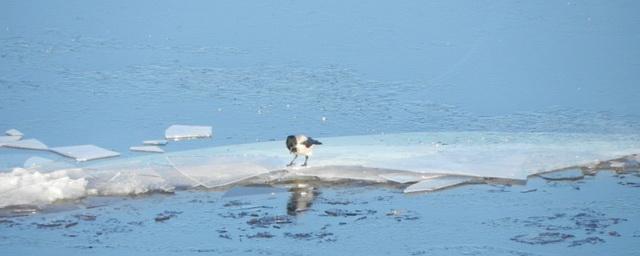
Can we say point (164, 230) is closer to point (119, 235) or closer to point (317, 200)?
point (119, 235)

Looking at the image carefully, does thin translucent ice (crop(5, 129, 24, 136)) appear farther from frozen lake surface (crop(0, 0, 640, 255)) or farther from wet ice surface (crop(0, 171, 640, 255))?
wet ice surface (crop(0, 171, 640, 255))

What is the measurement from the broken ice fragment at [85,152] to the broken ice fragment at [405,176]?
6.56 ft

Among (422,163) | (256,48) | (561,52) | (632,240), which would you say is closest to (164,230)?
(422,163)

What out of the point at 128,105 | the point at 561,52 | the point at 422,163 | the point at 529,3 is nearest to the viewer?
the point at 422,163

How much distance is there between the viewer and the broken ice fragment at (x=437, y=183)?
6.34m

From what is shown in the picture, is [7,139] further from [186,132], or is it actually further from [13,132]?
[186,132]

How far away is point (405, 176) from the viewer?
659 centimetres

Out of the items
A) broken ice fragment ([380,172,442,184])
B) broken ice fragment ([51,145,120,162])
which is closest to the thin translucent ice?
broken ice fragment ([51,145,120,162])

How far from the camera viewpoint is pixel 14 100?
882 centimetres

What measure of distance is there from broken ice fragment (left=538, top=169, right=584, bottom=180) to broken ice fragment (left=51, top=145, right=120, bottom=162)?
2993mm

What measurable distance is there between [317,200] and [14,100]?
12.6ft

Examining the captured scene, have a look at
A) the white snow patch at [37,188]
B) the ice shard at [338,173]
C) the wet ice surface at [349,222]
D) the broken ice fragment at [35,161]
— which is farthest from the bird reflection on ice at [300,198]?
the broken ice fragment at [35,161]

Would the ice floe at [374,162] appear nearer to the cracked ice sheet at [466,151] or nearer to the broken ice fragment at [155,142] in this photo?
the cracked ice sheet at [466,151]

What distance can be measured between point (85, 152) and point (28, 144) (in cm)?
52
